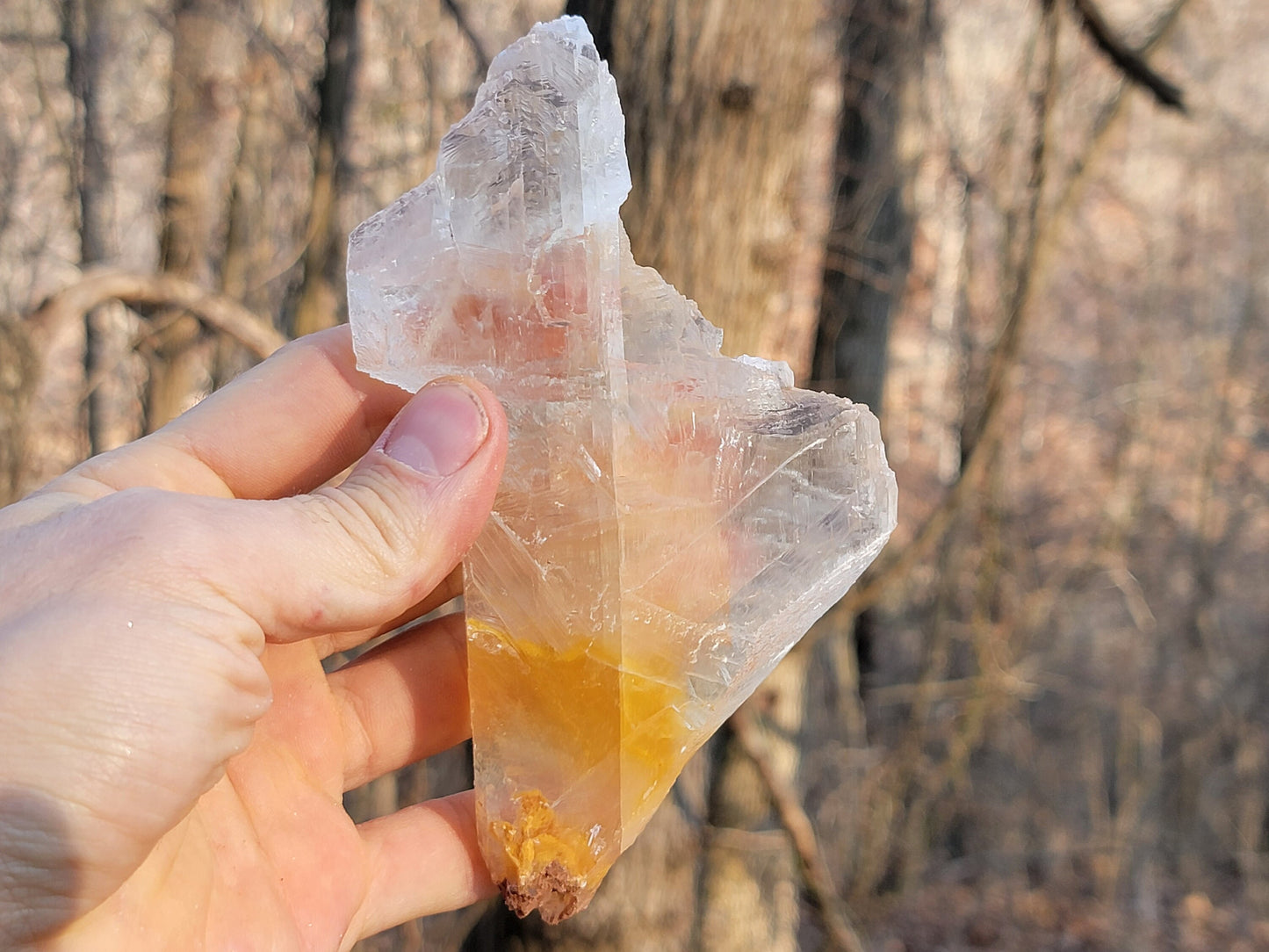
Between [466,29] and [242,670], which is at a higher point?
[466,29]

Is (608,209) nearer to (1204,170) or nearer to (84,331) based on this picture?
(84,331)

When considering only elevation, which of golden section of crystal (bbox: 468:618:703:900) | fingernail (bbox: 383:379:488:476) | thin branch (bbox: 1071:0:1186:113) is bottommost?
golden section of crystal (bbox: 468:618:703:900)

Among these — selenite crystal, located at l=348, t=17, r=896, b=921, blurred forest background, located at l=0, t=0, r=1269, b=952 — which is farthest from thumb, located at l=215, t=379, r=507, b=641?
blurred forest background, located at l=0, t=0, r=1269, b=952

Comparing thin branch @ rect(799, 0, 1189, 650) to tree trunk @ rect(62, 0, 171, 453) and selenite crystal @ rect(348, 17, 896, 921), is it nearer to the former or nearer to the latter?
selenite crystal @ rect(348, 17, 896, 921)

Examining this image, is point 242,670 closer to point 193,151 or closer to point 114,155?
point 193,151

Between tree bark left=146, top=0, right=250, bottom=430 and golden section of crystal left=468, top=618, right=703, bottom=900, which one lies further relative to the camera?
tree bark left=146, top=0, right=250, bottom=430

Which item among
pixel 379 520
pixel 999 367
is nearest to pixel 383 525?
pixel 379 520

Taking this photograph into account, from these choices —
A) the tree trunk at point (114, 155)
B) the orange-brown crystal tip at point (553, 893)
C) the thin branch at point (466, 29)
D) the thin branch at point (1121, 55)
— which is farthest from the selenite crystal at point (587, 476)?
the tree trunk at point (114, 155)
